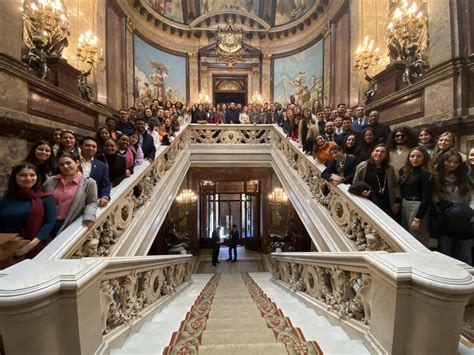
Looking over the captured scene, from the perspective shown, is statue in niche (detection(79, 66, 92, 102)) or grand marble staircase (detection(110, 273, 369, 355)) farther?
statue in niche (detection(79, 66, 92, 102))

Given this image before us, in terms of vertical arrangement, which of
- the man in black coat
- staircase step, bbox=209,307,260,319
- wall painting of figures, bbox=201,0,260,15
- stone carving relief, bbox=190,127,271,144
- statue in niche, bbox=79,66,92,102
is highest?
wall painting of figures, bbox=201,0,260,15

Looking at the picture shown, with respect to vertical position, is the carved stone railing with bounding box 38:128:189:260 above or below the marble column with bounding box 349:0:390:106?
below

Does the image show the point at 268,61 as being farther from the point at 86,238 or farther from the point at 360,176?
the point at 86,238

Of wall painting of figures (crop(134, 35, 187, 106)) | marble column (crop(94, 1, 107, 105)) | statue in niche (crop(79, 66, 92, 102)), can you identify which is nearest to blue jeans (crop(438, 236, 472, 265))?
statue in niche (crop(79, 66, 92, 102))

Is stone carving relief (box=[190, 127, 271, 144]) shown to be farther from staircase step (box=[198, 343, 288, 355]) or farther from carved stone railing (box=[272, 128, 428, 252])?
staircase step (box=[198, 343, 288, 355])

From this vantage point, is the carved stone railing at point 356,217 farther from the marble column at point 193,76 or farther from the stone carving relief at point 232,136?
the marble column at point 193,76

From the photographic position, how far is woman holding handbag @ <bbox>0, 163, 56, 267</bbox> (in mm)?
2033

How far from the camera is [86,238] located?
2379mm

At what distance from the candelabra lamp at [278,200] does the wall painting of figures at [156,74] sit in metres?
6.68

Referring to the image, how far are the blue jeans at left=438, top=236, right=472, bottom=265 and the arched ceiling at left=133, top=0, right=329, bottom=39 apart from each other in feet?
42.9

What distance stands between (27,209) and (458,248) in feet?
11.9

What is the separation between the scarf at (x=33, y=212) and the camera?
2.05 meters

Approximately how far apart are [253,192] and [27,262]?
11902mm

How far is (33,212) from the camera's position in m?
2.06
